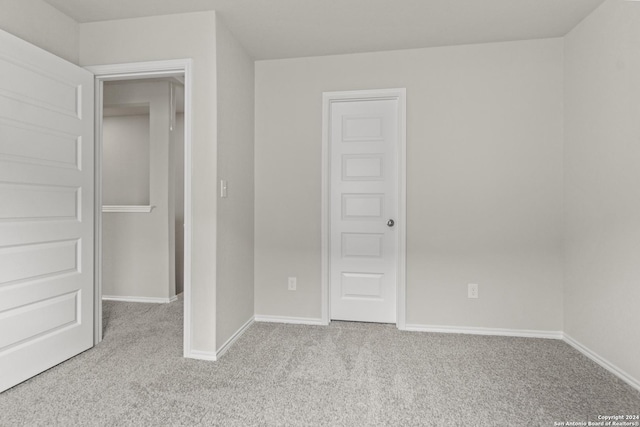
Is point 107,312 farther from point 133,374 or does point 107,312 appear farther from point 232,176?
point 232,176

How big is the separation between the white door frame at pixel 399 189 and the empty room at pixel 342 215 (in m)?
0.02

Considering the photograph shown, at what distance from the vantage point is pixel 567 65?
2.68 m

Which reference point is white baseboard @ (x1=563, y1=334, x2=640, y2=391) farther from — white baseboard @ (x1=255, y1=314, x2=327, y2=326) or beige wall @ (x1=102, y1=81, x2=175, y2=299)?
beige wall @ (x1=102, y1=81, x2=175, y2=299)

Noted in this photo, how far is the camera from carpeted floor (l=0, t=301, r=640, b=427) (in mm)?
1735

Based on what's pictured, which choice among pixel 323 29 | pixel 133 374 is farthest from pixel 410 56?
pixel 133 374

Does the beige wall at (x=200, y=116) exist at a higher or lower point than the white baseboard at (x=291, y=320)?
higher

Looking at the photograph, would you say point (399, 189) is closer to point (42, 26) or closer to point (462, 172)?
point (462, 172)

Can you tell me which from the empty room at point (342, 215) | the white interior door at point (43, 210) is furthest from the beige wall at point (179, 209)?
the white interior door at point (43, 210)

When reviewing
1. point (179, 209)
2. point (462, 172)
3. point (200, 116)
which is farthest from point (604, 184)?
point (179, 209)

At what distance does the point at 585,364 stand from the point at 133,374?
9.60ft

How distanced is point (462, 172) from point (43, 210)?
2984 mm

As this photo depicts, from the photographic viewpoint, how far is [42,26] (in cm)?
222

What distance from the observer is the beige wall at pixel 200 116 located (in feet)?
7.68

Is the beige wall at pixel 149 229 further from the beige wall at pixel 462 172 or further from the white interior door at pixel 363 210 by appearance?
the white interior door at pixel 363 210
